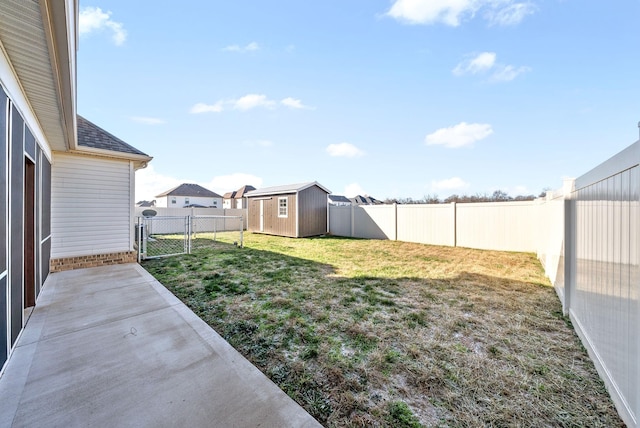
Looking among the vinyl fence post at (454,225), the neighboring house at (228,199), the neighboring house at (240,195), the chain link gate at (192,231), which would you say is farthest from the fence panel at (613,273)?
the neighboring house at (228,199)

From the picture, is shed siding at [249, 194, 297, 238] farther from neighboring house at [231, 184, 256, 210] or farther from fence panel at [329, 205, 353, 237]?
neighboring house at [231, 184, 256, 210]

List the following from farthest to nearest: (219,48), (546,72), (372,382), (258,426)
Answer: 1. (546,72)
2. (219,48)
3. (372,382)
4. (258,426)

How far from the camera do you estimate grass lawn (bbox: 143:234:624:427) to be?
1800mm

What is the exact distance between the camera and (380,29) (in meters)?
7.51

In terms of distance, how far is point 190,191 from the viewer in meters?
36.2

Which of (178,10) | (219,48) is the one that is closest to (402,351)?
(178,10)

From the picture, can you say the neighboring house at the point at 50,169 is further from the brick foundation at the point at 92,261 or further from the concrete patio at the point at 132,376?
the concrete patio at the point at 132,376

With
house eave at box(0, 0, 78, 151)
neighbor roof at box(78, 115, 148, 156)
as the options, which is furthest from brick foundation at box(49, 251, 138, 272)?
house eave at box(0, 0, 78, 151)

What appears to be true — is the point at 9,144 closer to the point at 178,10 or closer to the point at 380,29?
the point at 178,10

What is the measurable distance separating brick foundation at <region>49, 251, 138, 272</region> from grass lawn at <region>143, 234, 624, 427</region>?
170cm

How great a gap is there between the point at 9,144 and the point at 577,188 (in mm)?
6101

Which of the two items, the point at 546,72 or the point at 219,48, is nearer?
the point at 219,48

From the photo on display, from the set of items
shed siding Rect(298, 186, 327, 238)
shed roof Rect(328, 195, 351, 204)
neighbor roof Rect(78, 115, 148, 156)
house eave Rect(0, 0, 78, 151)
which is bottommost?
shed siding Rect(298, 186, 327, 238)

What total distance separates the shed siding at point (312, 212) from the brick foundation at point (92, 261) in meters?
7.17
